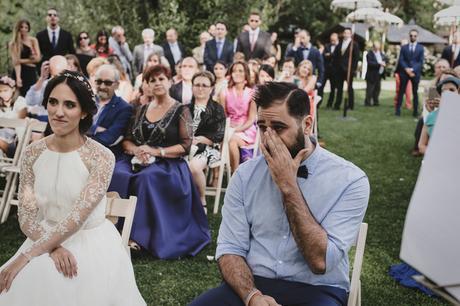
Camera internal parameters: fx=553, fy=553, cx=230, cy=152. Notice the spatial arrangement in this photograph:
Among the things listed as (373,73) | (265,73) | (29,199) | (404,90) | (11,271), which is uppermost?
(265,73)

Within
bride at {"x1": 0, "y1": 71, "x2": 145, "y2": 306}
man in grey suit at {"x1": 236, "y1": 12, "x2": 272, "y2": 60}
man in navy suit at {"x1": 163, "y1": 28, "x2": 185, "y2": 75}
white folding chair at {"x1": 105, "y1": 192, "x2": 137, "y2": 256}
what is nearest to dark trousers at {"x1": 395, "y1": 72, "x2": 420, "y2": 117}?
man in grey suit at {"x1": 236, "y1": 12, "x2": 272, "y2": 60}

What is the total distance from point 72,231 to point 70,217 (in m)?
0.07

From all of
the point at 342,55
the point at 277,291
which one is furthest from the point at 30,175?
the point at 342,55

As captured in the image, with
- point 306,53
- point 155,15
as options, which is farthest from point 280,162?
point 155,15

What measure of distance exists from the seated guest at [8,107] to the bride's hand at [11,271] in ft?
12.8

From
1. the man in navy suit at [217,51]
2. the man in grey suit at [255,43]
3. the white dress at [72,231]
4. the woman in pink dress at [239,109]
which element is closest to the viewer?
the white dress at [72,231]

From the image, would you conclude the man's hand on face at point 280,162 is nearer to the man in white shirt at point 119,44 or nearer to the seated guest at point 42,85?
the seated guest at point 42,85

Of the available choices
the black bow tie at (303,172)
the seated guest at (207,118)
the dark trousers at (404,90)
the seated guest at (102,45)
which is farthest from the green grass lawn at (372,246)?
the seated guest at (102,45)

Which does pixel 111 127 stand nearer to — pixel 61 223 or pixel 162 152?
pixel 162 152

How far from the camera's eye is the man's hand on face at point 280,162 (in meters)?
2.26

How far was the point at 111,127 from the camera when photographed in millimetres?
4902

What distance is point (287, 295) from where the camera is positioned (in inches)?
93.2

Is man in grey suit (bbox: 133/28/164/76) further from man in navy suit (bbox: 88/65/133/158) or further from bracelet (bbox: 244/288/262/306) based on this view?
bracelet (bbox: 244/288/262/306)

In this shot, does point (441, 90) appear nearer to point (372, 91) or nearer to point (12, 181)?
point (12, 181)
